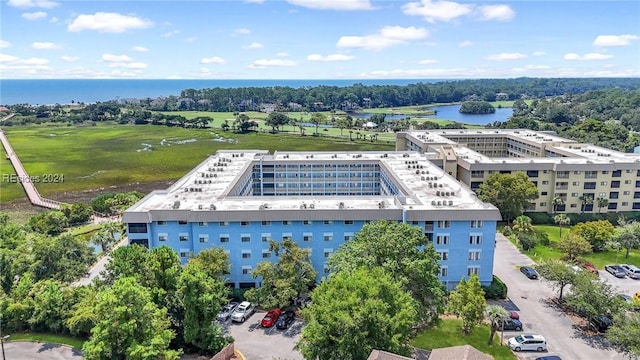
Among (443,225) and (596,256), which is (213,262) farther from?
(596,256)

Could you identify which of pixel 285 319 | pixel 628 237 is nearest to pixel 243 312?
pixel 285 319

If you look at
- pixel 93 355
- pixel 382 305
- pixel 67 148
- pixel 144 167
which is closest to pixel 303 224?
pixel 382 305

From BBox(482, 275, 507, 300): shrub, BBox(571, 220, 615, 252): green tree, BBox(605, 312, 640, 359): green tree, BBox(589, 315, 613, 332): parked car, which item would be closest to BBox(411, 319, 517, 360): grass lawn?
BBox(482, 275, 507, 300): shrub

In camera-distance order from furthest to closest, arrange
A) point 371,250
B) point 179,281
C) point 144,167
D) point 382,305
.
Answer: point 144,167
point 371,250
point 179,281
point 382,305

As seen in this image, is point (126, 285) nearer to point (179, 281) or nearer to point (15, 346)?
point (179, 281)

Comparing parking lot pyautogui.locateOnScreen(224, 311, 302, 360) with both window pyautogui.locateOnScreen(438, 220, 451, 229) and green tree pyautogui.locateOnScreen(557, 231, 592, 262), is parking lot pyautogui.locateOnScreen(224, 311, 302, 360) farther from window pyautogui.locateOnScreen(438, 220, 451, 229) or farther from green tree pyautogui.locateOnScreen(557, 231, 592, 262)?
green tree pyautogui.locateOnScreen(557, 231, 592, 262)

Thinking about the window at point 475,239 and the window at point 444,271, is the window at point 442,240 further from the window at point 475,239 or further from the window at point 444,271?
the window at point 444,271
